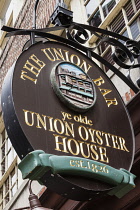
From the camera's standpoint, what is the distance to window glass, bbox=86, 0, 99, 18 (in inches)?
354

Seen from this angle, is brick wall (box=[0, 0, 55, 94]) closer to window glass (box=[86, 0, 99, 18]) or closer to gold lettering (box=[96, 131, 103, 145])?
window glass (box=[86, 0, 99, 18])

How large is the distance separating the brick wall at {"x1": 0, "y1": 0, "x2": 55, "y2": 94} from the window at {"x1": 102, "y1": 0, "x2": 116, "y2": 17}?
224 centimetres

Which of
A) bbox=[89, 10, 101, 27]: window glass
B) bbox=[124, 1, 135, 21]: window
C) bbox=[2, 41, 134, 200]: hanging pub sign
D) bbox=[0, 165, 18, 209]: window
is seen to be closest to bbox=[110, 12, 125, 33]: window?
bbox=[124, 1, 135, 21]: window

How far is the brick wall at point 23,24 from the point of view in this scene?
35.7 feet

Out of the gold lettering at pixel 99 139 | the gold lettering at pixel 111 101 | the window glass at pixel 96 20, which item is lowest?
the gold lettering at pixel 99 139

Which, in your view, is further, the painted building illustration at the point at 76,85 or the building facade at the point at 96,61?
the building facade at the point at 96,61

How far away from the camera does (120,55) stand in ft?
19.9

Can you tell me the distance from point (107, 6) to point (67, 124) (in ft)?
14.2

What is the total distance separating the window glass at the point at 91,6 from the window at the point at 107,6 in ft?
1.17

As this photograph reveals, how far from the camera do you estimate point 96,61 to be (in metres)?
8.26

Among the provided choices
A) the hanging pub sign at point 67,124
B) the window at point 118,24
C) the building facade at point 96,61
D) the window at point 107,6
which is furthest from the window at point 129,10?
the hanging pub sign at point 67,124

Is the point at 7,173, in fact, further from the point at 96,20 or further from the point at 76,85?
the point at 76,85

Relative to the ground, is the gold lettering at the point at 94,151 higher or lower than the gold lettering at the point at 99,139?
lower

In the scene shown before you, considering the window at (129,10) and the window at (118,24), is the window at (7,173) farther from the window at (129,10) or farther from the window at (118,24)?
the window at (129,10)
